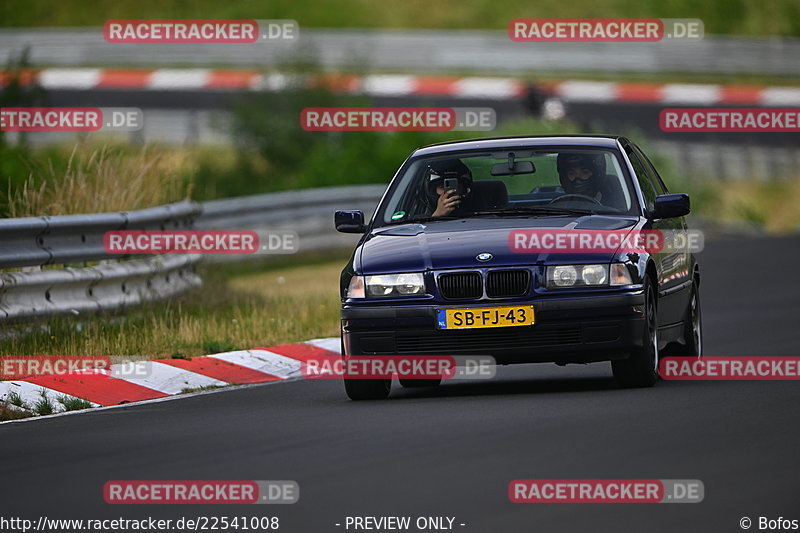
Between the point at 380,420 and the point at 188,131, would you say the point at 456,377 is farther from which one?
the point at 188,131

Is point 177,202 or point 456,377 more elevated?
point 177,202

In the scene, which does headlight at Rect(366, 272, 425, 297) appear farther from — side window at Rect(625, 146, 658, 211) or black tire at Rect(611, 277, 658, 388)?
side window at Rect(625, 146, 658, 211)

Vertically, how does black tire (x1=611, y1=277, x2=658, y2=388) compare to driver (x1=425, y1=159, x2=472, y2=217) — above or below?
below

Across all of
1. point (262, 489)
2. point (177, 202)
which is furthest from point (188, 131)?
point (262, 489)

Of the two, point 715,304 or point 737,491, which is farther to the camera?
point 715,304

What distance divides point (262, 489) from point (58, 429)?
2728 millimetres

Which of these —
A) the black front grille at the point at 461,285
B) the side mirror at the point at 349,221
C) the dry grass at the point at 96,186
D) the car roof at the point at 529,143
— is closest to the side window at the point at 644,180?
the car roof at the point at 529,143

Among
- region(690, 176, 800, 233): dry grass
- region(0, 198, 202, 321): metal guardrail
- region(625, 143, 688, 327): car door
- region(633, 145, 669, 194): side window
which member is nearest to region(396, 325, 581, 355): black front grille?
region(625, 143, 688, 327): car door

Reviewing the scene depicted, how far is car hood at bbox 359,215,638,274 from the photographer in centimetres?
1097

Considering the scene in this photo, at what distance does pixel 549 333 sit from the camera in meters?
10.9

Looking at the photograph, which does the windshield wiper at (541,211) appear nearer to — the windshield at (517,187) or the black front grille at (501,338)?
the windshield at (517,187)

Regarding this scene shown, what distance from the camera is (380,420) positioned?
10.0 metres

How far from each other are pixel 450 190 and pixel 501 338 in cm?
170

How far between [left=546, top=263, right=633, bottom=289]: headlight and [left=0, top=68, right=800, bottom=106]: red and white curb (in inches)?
1170
